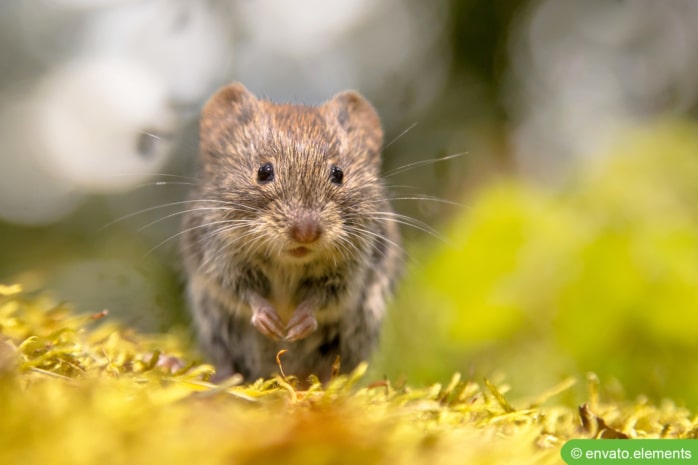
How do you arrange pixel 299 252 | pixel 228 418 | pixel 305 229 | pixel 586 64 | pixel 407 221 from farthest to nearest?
pixel 586 64 → pixel 407 221 → pixel 299 252 → pixel 305 229 → pixel 228 418

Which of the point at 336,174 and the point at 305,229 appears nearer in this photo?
the point at 305,229

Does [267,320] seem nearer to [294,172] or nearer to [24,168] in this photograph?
[294,172]

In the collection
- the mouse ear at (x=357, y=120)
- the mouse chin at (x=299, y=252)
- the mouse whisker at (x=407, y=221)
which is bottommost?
the mouse chin at (x=299, y=252)

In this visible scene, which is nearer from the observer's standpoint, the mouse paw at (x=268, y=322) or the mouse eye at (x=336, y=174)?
the mouse paw at (x=268, y=322)

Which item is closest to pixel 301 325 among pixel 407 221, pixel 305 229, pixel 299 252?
pixel 299 252

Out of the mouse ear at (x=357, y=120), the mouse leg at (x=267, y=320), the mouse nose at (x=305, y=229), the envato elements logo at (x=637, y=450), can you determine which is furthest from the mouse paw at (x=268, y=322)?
the envato elements logo at (x=637, y=450)

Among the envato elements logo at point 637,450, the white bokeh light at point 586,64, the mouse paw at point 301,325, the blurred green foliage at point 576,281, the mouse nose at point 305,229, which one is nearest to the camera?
the envato elements logo at point 637,450

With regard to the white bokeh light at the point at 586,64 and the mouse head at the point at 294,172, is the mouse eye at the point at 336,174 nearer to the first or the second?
the mouse head at the point at 294,172

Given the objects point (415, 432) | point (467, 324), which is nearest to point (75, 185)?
point (467, 324)

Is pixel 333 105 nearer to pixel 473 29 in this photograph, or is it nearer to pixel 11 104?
pixel 473 29
